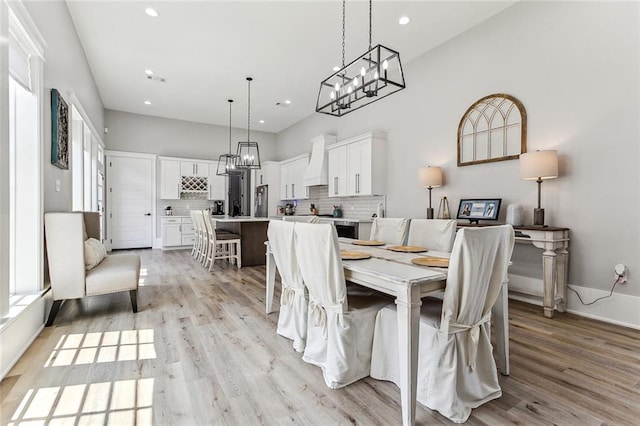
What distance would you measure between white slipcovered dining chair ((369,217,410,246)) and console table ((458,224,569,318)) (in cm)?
115

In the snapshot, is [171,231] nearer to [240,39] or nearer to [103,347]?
[240,39]

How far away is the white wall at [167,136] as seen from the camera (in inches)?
286

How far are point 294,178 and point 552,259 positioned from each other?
594 cm

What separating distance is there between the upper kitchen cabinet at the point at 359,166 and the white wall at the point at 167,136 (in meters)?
3.86

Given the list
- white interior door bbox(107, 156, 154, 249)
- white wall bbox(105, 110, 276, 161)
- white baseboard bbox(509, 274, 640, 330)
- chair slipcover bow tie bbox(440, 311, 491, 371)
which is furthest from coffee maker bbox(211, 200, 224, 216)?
chair slipcover bow tie bbox(440, 311, 491, 371)

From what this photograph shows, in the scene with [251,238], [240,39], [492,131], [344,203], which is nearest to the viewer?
[492,131]

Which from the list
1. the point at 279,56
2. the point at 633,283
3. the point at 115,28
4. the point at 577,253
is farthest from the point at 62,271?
the point at 633,283

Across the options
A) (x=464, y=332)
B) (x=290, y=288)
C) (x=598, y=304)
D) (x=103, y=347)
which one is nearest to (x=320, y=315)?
(x=290, y=288)

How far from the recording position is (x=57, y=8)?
122 inches

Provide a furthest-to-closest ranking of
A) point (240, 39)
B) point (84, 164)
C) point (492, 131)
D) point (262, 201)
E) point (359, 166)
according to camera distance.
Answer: point (262, 201) < point (359, 166) < point (84, 164) < point (240, 39) < point (492, 131)

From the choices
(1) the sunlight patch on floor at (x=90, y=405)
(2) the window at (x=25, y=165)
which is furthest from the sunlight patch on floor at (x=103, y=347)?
(2) the window at (x=25, y=165)

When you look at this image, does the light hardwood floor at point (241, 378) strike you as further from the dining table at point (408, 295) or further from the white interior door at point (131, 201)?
the white interior door at point (131, 201)

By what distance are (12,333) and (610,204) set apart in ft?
16.0

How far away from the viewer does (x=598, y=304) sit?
9.39 ft
